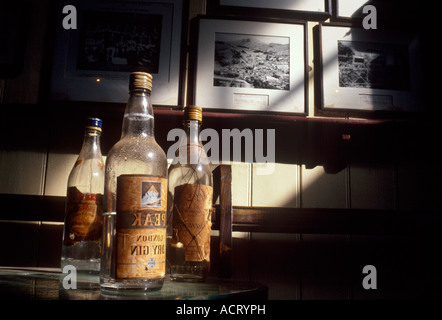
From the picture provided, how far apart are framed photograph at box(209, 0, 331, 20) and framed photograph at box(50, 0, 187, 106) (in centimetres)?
14

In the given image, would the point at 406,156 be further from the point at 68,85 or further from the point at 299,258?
the point at 68,85

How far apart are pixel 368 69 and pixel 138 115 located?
780mm

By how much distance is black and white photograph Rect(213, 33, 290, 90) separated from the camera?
1.08m

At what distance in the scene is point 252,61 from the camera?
1098 millimetres

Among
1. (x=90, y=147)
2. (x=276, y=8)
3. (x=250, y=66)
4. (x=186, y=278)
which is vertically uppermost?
(x=276, y=8)

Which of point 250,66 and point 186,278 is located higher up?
point 250,66

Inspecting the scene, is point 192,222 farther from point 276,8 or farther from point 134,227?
point 276,8

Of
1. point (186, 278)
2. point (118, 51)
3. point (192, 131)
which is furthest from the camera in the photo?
point (118, 51)

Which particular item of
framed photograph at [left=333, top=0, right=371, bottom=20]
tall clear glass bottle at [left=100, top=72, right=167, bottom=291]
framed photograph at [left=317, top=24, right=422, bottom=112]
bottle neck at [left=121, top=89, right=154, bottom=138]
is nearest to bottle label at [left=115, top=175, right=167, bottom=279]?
tall clear glass bottle at [left=100, top=72, right=167, bottom=291]

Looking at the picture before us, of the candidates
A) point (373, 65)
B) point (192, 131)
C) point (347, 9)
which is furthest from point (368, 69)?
point (192, 131)

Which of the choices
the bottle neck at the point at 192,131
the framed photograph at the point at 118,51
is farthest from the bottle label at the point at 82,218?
the framed photograph at the point at 118,51

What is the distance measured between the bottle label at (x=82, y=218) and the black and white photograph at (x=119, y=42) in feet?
1.52
